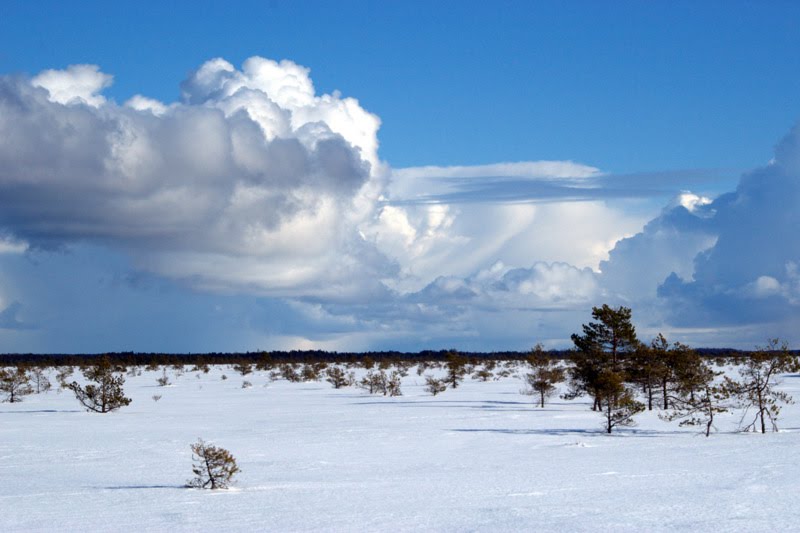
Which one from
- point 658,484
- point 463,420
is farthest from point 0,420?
point 658,484

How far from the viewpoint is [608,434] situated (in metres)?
28.5

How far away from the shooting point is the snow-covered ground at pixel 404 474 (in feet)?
46.5

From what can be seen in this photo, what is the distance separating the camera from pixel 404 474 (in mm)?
20203

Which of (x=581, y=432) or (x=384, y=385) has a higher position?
(x=384, y=385)

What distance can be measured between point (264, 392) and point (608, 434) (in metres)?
36.9

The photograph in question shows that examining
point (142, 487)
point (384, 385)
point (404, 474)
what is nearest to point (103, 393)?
point (384, 385)

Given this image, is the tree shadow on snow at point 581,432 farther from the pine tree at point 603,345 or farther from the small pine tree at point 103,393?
the small pine tree at point 103,393

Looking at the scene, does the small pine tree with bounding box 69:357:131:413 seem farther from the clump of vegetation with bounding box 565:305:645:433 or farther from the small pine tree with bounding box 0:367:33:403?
the clump of vegetation with bounding box 565:305:645:433

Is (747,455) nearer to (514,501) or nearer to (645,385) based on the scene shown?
(514,501)

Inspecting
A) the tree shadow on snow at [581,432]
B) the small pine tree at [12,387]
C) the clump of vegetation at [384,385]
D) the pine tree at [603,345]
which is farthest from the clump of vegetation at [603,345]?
the small pine tree at [12,387]

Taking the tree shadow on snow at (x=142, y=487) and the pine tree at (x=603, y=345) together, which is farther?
the pine tree at (x=603, y=345)

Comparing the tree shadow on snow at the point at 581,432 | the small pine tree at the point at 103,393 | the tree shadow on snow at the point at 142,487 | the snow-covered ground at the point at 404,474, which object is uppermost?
the small pine tree at the point at 103,393

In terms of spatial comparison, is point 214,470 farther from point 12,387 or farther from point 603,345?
point 12,387

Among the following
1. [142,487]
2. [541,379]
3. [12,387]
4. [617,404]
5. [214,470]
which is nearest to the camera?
[142,487]
